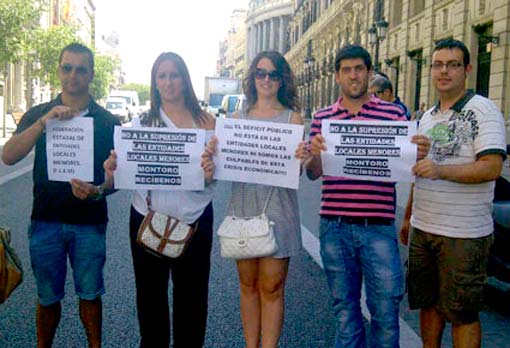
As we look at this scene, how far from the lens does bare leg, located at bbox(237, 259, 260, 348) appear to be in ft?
12.4

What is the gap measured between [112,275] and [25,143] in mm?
2931

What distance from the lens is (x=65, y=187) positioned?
3.62 m

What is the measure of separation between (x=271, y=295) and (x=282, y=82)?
4.15ft

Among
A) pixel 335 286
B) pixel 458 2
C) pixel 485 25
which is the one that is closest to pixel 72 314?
pixel 335 286

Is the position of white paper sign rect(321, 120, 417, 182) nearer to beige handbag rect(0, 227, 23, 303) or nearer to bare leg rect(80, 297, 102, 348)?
bare leg rect(80, 297, 102, 348)

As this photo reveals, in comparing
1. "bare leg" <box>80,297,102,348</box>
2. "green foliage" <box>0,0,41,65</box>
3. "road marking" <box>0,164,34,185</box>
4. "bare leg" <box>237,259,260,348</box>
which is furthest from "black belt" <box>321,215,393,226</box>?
"green foliage" <box>0,0,41,65</box>

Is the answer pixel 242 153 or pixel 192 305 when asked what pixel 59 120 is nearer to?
pixel 242 153

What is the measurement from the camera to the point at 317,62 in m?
56.5

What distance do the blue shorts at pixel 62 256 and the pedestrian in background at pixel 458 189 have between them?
1.87m

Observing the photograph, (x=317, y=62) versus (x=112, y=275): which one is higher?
(x=317, y=62)

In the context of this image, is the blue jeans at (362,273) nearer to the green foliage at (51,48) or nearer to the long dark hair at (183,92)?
the long dark hair at (183,92)

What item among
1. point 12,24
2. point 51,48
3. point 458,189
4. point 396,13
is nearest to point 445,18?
point 396,13

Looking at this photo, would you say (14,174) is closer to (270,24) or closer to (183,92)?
(183,92)

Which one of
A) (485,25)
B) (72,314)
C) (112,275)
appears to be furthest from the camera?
(485,25)
